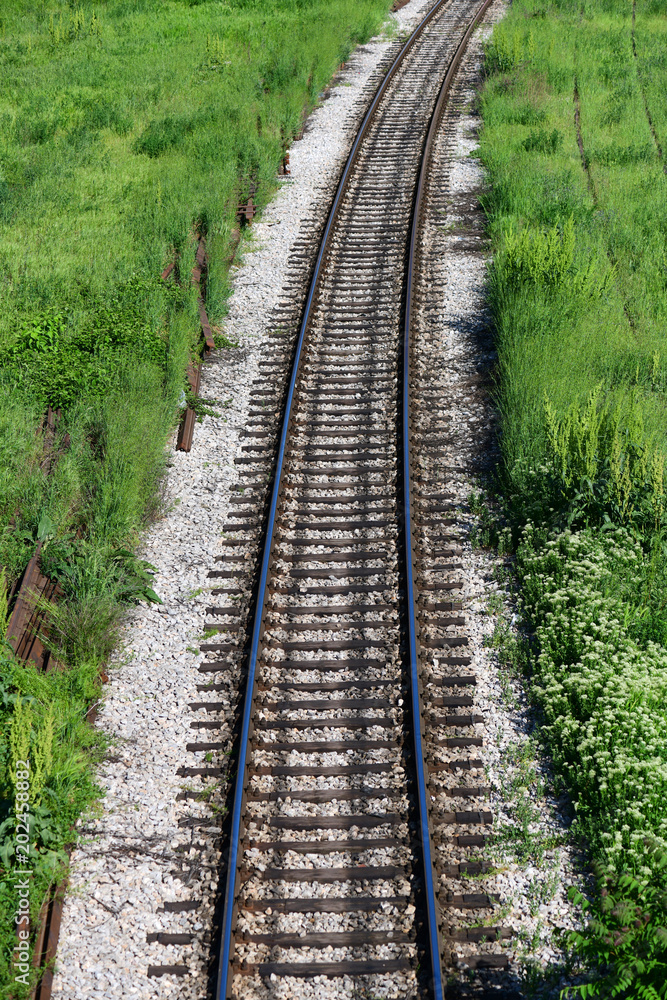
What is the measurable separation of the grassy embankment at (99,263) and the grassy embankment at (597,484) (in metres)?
3.70

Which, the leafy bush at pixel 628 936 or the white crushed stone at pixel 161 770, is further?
the white crushed stone at pixel 161 770

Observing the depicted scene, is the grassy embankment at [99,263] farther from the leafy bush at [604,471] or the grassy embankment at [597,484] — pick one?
the leafy bush at [604,471]

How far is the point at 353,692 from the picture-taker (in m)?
7.03

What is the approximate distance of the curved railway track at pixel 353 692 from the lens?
5414mm

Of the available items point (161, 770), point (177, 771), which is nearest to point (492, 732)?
point (177, 771)

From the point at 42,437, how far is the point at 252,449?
2.36 metres

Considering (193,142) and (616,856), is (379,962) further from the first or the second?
(193,142)

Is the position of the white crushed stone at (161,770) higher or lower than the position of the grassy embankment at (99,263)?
lower

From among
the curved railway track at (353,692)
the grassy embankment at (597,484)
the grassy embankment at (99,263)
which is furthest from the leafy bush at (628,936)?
the grassy embankment at (99,263)

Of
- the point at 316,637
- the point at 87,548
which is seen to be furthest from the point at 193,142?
the point at 316,637

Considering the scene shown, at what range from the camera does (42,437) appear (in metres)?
9.34

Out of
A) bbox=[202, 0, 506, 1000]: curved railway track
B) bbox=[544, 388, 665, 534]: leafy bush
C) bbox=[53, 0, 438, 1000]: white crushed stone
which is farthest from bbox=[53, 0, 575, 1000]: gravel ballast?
bbox=[544, 388, 665, 534]: leafy bush

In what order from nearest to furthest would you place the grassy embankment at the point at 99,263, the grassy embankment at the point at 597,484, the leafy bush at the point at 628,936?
1. the leafy bush at the point at 628,936
2. the grassy embankment at the point at 597,484
3. the grassy embankment at the point at 99,263

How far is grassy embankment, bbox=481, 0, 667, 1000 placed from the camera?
5.57m
